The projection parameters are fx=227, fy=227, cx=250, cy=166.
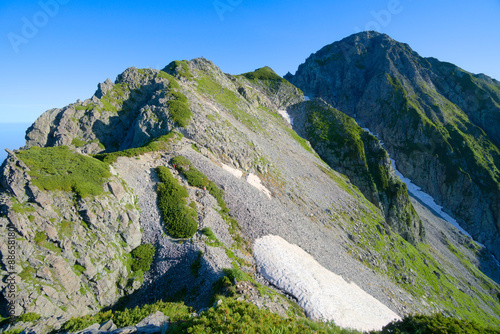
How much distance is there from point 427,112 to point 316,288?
150389 mm

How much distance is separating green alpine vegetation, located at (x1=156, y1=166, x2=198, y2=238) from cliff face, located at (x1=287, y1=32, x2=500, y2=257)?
131 meters

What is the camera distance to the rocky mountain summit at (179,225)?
52.4 ft

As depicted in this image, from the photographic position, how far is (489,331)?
415 inches

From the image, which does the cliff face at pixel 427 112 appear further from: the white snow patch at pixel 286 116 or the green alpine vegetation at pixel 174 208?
the green alpine vegetation at pixel 174 208

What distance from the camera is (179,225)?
22750 millimetres

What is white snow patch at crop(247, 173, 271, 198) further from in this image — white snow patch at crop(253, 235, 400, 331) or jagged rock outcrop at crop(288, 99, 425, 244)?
jagged rock outcrop at crop(288, 99, 425, 244)

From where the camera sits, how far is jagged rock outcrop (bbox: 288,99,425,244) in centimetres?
7094

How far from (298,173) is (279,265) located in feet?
103

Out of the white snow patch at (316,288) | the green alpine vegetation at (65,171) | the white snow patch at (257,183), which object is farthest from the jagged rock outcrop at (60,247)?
the white snow patch at (257,183)

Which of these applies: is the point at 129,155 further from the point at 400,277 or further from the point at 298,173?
the point at 400,277

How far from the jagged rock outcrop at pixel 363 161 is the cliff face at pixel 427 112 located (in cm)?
5404

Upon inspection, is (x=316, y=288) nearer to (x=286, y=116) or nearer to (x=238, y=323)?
(x=238, y=323)
